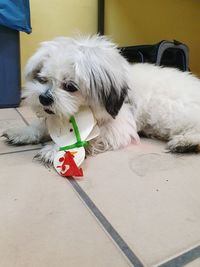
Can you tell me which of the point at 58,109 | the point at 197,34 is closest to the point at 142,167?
the point at 58,109

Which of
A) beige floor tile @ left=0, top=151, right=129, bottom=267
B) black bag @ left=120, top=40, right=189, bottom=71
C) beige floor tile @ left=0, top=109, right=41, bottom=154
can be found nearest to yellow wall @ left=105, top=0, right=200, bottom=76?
black bag @ left=120, top=40, right=189, bottom=71

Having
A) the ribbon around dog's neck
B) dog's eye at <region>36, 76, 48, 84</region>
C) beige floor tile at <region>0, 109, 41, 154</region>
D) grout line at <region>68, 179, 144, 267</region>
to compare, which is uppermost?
dog's eye at <region>36, 76, 48, 84</region>

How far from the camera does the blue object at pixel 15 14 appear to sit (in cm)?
138

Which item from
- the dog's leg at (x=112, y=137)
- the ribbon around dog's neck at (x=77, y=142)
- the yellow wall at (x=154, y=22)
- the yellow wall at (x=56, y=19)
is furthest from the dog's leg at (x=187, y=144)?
the yellow wall at (x=154, y=22)

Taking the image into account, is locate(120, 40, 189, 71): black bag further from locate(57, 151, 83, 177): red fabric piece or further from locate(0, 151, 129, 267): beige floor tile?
locate(0, 151, 129, 267): beige floor tile

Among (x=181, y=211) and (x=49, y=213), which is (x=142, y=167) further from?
(x=49, y=213)

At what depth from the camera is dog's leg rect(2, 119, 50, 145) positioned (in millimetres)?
1002

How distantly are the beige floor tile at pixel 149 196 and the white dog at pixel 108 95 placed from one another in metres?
0.10

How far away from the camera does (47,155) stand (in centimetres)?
87

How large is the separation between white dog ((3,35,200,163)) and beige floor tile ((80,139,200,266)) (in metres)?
0.10

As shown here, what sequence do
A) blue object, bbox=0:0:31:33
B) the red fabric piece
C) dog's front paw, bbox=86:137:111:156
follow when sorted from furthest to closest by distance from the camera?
blue object, bbox=0:0:31:33 → dog's front paw, bbox=86:137:111:156 → the red fabric piece

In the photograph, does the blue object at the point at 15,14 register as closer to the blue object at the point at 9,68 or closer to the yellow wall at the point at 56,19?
the blue object at the point at 9,68

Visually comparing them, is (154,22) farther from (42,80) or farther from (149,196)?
(149,196)

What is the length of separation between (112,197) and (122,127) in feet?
1.16
